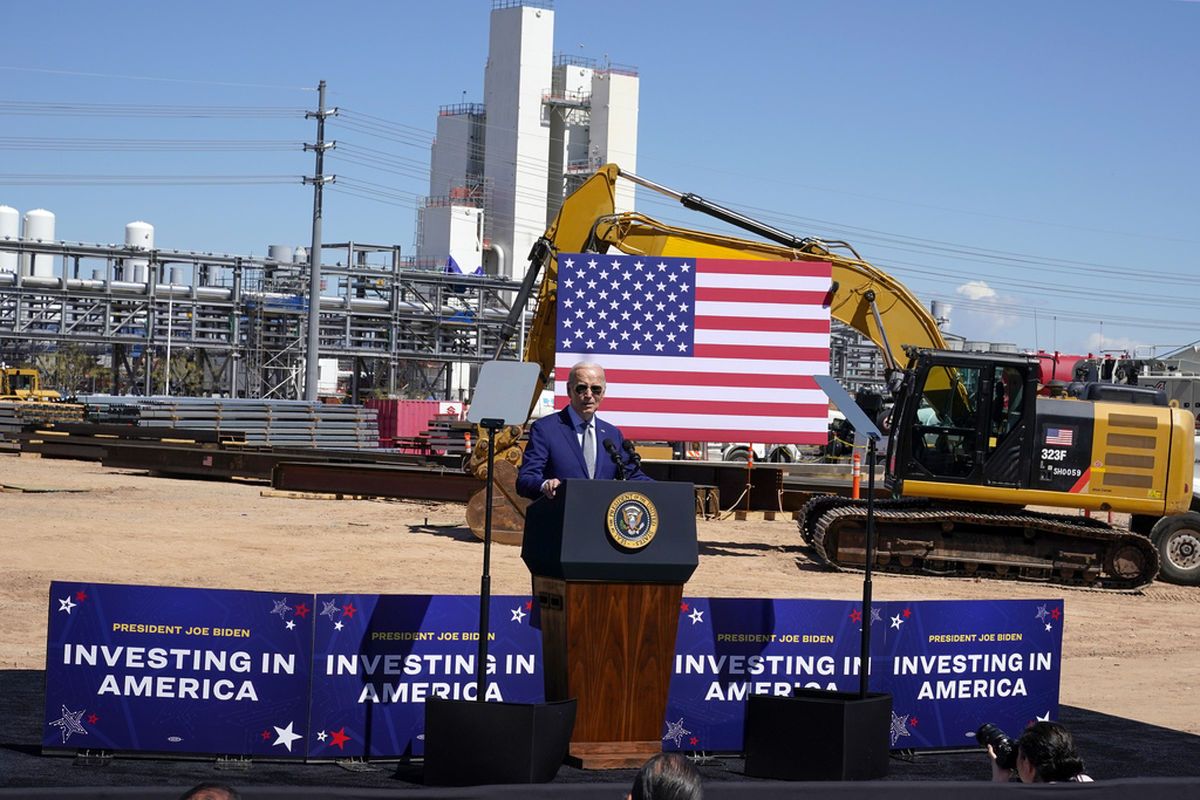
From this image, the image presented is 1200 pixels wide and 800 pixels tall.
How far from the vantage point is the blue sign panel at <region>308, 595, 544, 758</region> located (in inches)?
269

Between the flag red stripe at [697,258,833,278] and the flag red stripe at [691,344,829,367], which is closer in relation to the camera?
the flag red stripe at [697,258,833,278]

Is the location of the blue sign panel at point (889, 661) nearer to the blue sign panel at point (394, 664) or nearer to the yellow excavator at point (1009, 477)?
the blue sign panel at point (394, 664)

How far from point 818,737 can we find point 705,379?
1399cm

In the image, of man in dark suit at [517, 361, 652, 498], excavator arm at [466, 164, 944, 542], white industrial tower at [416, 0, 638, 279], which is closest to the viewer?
man in dark suit at [517, 361, 652, 498]

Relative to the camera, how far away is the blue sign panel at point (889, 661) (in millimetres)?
7375

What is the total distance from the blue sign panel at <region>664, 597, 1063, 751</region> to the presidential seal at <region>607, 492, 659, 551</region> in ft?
3.22

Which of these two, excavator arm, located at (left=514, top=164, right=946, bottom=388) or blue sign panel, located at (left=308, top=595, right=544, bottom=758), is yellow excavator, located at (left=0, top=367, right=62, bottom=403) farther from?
blue sign panel, located at (left=308, top=595, right=544, bottom=758)

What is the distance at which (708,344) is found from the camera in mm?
20656

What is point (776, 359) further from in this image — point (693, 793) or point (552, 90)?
point (552, 90)

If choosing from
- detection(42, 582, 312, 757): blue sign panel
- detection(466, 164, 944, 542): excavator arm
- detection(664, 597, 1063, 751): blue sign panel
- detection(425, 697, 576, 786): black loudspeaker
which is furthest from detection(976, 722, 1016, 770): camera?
detection(466, 164, 944, 542): excavator arm

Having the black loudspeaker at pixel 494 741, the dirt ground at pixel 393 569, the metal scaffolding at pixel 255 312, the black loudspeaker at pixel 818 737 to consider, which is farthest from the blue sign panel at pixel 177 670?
the metal scaffolding at pixel 255 312

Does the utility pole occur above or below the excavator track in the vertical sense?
above

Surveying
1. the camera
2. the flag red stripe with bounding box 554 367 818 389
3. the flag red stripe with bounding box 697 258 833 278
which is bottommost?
the camera

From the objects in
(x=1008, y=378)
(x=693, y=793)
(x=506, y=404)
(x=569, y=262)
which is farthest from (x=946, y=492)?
(x=693, y=793)
